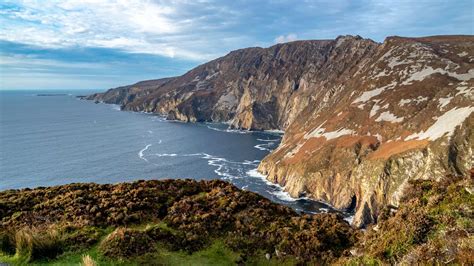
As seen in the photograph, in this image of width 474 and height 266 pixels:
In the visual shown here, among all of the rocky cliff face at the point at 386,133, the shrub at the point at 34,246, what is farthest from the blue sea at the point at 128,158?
the shrub at the point at 34,246

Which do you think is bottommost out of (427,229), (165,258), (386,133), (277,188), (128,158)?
(277,188)

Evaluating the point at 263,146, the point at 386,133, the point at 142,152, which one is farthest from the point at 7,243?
the point at 263,146

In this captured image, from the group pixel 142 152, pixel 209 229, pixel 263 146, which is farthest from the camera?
pixel 263 146

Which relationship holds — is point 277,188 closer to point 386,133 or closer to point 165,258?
point 386,133

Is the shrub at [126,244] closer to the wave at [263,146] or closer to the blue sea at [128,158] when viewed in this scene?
the blue sea at [128,158]

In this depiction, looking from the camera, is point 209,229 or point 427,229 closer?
point 427,229

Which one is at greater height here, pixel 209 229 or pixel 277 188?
pixel 209 229

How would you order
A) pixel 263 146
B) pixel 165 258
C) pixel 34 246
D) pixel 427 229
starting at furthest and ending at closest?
1. pixel 263 146
2. pixel 165 258
3. pixel 34 246
4. pixel 427 229

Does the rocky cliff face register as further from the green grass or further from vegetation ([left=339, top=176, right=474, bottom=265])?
the green grass

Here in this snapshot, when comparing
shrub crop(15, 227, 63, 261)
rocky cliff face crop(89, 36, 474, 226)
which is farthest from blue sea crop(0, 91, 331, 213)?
shrub crop(15, 227, 63, 261)
